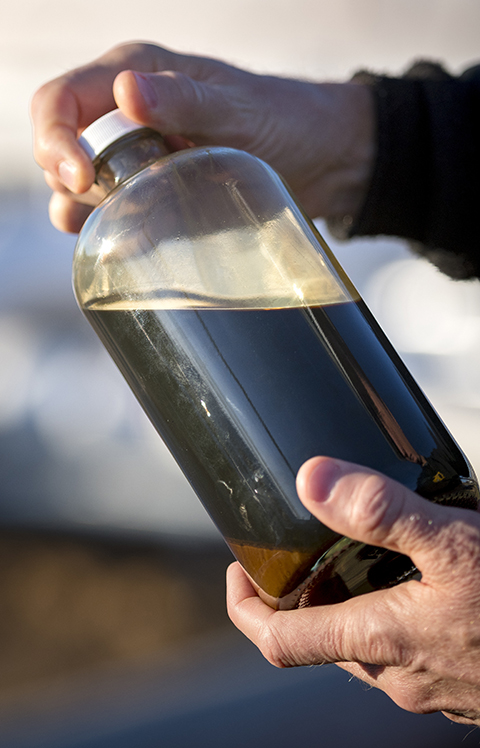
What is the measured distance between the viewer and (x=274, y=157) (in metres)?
0.98

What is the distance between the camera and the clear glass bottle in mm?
499

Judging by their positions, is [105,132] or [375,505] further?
[105,132]

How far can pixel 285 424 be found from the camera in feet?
1.62

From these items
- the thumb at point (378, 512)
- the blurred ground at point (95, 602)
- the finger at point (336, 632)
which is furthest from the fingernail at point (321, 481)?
the blurred ground at point (95, 602)

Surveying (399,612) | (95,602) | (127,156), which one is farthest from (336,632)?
(95,602)

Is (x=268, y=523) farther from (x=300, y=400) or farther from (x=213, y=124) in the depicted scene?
(x=213, y=124)

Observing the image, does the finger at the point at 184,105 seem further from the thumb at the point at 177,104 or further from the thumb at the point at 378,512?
the thumb at the point at 378,512

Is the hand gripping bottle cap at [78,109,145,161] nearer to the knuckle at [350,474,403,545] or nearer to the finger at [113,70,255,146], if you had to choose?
the finger at [113,70,255,146]

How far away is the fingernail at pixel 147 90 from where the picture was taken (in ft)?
2.27

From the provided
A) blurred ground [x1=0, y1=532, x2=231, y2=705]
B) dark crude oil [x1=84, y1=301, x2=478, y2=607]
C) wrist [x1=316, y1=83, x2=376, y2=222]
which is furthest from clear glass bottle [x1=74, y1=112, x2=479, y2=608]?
blurred ground [x1=0, y1=532, x2=231, y2=705]

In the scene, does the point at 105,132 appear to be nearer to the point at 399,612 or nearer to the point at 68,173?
the point at 68,173

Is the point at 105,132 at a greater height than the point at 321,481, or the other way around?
the point at 105,132

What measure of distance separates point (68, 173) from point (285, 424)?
38cm

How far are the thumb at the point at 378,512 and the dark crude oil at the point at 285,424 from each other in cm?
4
